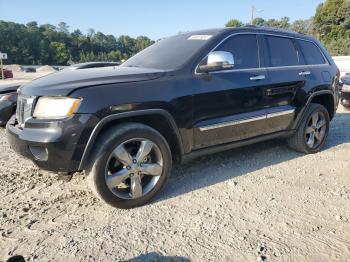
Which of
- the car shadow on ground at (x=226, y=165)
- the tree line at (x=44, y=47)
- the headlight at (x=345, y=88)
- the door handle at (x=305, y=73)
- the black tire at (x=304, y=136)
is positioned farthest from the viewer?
the tree line at (x=44, y=47)

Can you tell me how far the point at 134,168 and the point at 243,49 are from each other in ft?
6.71

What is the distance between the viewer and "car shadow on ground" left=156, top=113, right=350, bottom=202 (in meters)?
3.92

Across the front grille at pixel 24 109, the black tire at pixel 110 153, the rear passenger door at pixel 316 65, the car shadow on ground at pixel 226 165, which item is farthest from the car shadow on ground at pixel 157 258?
the rear passenger door at pixel 316 65

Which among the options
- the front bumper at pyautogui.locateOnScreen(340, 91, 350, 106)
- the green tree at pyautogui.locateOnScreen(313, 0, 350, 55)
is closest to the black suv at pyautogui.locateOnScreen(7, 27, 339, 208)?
the front bumper at pyautogui.locateOnScreen(340, 91, 350, 106)

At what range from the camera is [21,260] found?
2107mm

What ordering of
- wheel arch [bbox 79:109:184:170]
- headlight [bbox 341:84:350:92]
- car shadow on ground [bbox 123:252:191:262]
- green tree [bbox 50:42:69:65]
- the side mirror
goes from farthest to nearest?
green tree [bbox 50:42:69:65], headlight [bbox 341:84:350:92], the side mirror, wheel arch [bbox 79:109:184:170], car shadow on ground [bbox 123:252:191:262]

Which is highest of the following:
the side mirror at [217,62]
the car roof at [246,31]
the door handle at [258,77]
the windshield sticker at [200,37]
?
the car roof at [246,31]

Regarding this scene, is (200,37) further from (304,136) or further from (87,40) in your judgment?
(87,40)

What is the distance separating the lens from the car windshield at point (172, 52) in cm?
382

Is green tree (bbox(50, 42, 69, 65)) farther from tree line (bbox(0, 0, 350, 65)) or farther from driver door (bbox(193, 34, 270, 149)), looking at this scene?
driver door (bbox(193, 34, 270, 149))

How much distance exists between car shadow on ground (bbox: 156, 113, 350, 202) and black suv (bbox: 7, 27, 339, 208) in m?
0.34

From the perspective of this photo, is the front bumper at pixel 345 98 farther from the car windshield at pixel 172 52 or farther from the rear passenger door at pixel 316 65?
the car windshield at pixel 172 52

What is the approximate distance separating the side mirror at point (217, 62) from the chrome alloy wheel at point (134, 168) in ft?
3.31

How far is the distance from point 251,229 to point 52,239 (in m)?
1.67
